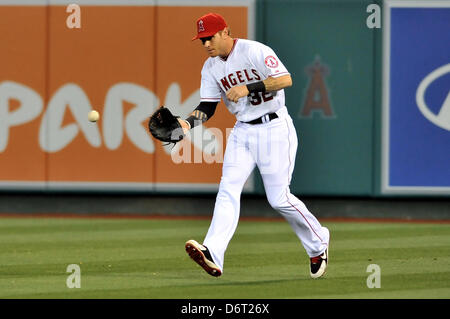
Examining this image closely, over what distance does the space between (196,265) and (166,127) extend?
141cm

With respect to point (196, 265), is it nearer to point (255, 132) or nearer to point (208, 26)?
point (255, 132)

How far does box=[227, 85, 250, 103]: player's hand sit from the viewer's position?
27.1 feet

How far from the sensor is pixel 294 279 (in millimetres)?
8648

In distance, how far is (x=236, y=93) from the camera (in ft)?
→ 27.1

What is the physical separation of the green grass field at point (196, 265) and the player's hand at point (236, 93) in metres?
1.33

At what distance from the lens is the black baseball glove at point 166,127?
8.64 metres

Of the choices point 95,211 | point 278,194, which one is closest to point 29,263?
point 278,194

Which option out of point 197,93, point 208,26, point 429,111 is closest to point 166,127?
point 208,26

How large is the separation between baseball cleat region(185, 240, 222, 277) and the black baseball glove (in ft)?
2.76

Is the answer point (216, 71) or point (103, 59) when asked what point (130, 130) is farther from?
point (216, 71)

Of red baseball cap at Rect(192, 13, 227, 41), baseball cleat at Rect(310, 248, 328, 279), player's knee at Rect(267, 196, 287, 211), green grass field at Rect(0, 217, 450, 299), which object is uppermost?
red baseball cap at Rect(192, 13, 227, 41)

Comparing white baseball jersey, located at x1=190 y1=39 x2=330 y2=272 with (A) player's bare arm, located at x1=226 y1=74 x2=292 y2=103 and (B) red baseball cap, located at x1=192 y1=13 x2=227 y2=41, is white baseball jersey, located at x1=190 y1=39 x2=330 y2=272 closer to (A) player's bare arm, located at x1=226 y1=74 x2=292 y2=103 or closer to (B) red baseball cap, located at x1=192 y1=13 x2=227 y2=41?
(A) player's bare arm, located at x1=226 y1=74 x2=292 y2=103

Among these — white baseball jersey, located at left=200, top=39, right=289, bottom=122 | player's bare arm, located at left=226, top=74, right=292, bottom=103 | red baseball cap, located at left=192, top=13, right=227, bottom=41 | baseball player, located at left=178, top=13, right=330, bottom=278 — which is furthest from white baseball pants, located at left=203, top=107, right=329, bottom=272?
red baseball cap, located at left=192, top=13, right=227, bottom=41

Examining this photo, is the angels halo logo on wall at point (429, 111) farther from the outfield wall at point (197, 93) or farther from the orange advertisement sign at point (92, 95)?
the orange advertisement sign at point (92, 95)
